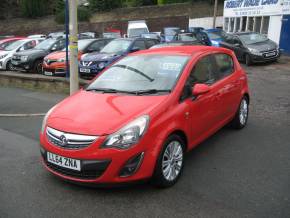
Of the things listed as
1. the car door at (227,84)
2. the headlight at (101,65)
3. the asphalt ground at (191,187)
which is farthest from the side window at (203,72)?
the headlight at (101,65)

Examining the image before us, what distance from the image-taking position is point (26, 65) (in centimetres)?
1359

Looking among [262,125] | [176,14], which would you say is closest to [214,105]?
[262,125]

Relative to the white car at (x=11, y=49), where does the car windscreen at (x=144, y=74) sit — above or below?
above

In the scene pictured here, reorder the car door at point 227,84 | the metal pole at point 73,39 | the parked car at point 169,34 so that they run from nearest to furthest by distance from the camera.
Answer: the car door at point 227,84
the metal pole at point 73,39
the parked car at point 169,34

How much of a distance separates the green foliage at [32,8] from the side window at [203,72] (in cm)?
4334

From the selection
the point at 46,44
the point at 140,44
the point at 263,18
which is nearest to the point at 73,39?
the point at 140,44

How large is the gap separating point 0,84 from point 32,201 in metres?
9.63

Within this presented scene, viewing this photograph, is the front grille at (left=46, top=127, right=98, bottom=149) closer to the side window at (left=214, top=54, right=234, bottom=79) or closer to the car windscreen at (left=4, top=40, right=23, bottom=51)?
the side window at (left=214, top=54, right=234, bottom=79)

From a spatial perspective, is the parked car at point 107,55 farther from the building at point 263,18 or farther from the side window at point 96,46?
the building at point 263,18

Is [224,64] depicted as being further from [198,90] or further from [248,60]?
[248,60]

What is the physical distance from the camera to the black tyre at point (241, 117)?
6.19 meters

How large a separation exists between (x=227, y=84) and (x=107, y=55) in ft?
22.5

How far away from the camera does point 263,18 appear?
2198 cm

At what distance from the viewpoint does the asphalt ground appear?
3.59 m
